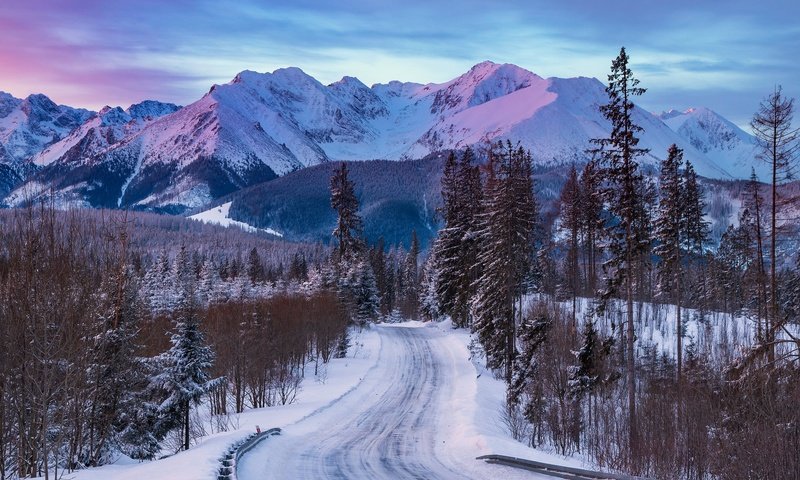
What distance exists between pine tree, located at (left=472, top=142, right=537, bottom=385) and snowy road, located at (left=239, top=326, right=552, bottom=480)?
168 inches

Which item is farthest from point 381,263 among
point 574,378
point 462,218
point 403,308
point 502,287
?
point 574,378

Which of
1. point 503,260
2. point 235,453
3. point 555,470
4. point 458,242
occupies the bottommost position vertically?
point 235,453

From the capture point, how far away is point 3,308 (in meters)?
17.1

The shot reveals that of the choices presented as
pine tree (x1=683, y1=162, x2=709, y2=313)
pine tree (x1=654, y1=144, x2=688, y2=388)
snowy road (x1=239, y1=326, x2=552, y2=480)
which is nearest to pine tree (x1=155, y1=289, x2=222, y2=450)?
snowy road (x1=239, y1=326, x2=552, y2=480)

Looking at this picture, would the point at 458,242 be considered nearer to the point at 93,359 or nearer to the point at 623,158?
the point at 623,158

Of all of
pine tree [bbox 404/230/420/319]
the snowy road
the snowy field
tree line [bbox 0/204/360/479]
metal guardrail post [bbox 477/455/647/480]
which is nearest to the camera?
metal guardrail post [bbox 477/455/647/480]

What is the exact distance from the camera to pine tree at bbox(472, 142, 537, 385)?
3872 cm

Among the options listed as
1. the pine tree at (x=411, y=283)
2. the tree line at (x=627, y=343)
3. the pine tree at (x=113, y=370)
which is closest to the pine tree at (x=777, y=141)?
the tree line at (x=627, y=343)

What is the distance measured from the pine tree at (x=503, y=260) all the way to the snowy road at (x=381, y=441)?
4.26 metres

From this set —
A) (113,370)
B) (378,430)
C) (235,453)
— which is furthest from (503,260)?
(235,453)

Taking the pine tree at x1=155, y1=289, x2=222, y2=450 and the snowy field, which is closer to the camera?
the snowy field

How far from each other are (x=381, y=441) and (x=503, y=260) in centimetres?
1918

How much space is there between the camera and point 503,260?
3881 centimetres

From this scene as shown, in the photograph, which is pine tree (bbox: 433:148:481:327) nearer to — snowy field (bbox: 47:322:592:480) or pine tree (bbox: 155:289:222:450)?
snowy field (bbox: 47:322:592:480)
